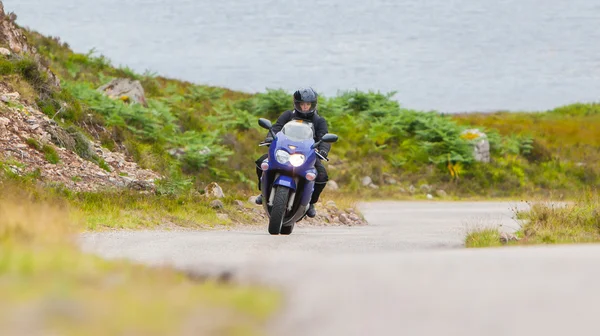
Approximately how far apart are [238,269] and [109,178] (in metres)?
10.9

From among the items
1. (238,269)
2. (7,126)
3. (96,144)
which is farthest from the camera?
(96,144)

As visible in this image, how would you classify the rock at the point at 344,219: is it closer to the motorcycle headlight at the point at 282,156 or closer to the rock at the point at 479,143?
the motorcycle headlight at the point at 282,156

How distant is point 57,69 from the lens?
3159 cm

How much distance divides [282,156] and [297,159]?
220 millimetres

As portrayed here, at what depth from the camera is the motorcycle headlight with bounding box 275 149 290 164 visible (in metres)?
12.4

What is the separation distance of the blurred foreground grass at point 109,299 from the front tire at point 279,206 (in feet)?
17.3

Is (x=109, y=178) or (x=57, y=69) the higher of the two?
(x=57, y=69)

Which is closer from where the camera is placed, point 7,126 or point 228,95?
point 7,126

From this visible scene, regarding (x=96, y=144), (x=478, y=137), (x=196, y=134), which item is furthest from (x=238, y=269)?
(x=478, y=137)

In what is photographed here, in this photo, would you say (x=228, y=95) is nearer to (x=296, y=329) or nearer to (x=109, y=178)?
(x=109, y=178)

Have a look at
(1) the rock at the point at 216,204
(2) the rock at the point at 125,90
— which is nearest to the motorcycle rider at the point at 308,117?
(1) the rock at the point at 216,204

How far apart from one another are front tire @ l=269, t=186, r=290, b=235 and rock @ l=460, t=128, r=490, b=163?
2370cm

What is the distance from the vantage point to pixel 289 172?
12.4 meters

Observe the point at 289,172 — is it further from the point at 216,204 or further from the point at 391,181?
the point at 391,181
